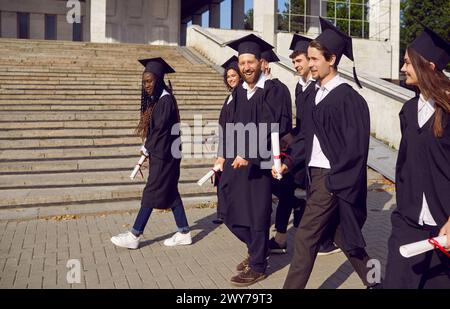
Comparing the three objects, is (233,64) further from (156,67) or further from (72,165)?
(72,165)

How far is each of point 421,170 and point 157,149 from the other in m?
3.14

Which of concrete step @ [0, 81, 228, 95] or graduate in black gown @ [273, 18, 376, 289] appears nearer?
graduate in black gown @ [273, 18, 376, 289]

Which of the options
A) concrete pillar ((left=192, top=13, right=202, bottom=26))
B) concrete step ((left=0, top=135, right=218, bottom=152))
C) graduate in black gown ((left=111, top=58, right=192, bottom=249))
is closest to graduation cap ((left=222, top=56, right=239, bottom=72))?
graduate in black gown ((left=111, top=58, right=192, bottom=249))

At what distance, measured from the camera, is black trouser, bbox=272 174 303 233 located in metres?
5.21

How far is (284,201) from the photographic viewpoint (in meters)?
5.32

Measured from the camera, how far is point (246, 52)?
4305 millimetres

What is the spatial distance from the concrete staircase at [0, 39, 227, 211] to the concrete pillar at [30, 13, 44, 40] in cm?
1653

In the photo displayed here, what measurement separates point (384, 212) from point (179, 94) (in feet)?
24.2

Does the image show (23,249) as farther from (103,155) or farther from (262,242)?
(103,155)

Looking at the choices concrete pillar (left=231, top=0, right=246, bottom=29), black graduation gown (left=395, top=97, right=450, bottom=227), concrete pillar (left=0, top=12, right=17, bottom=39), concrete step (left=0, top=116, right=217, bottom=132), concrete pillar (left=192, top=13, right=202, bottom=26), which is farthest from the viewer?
concrete pillar (left=192, top=13, right=202, bottom=26)

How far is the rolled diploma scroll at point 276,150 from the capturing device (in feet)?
12.9

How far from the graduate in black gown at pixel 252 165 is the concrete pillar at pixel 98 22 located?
23375mm

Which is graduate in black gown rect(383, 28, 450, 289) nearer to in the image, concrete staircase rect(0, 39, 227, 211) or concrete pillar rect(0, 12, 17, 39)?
concrete staircase rect(0, 39, 227, 211)

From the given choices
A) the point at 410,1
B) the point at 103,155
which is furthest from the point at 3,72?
the point at 410,1
